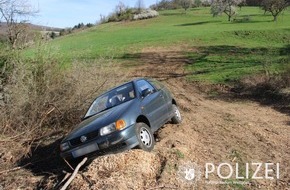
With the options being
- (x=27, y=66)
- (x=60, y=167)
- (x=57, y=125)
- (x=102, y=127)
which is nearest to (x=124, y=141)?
(x=102, y=127)

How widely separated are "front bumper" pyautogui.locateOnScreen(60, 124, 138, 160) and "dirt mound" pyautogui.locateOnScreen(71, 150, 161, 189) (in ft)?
0.99

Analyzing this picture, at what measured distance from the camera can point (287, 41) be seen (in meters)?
32.2

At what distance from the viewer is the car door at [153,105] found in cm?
979

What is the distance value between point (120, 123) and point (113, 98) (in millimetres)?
1737

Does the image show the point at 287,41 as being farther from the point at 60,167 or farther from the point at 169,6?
the point at 169,6

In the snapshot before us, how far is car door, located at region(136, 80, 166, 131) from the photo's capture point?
979cm

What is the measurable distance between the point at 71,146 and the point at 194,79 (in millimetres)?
13861

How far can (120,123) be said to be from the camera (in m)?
8.64

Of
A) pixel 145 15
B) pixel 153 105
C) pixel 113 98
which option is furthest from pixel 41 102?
pixel 145 15

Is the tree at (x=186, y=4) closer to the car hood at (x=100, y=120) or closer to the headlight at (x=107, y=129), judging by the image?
the car hood at (x=100, y=120)

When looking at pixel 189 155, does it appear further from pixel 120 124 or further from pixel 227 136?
pixel 227 136

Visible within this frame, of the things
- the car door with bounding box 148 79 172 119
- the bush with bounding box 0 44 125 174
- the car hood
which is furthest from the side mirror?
the bush with bounding box 0 44 125 174
